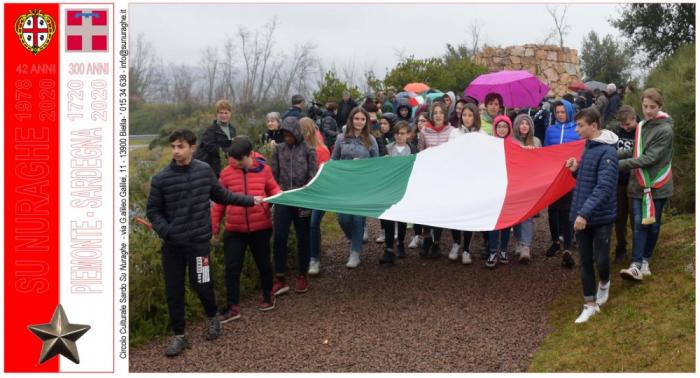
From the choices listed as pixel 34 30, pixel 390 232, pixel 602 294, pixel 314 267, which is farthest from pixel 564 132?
pixel 34 30

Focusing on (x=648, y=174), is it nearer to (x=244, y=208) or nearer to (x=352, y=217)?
(x=352, y=217)

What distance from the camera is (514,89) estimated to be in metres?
11.4

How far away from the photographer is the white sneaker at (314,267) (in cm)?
689

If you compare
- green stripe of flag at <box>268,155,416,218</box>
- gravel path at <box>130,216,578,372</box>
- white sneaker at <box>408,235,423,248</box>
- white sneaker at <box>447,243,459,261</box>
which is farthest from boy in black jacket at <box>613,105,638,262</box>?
white sneaker at <box>408,235,423,248</box>

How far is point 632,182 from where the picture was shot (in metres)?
5.77

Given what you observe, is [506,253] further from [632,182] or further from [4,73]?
[4,73]

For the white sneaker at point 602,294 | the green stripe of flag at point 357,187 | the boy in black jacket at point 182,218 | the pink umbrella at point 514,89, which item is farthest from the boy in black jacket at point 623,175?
the pink umbrella at point 514,89

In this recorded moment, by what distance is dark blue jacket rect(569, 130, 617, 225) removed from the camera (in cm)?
499

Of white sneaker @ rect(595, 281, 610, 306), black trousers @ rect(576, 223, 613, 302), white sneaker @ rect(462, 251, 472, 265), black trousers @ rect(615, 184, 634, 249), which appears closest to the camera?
black trousers @ rect(576, 223, 613, 302)

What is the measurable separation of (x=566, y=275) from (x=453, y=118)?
3.84 metres

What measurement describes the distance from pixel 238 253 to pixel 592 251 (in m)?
2.79

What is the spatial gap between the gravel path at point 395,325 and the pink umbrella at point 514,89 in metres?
4.91

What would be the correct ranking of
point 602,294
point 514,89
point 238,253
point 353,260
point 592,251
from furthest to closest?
point 514,89
point 353,260
point 238,253
point 602,294
point 592,251

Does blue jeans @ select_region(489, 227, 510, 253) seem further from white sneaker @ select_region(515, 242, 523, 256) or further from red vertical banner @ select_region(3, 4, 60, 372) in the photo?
red vertical banner @ select_region(3, 4, 60, 372)
